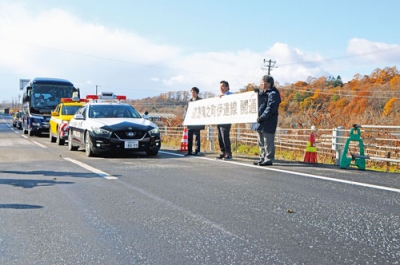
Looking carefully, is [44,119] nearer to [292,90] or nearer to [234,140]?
[234,140]

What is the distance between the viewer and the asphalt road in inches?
132

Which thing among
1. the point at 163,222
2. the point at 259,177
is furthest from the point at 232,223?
the point at 259,177

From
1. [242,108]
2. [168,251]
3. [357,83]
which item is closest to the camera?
[168,251]

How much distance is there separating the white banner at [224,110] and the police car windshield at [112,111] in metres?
1.67

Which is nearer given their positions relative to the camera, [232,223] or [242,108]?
[232,223]

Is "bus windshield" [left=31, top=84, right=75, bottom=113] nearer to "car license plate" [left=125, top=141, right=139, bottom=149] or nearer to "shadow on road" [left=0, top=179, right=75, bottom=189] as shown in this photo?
"car license plate" [left=125, top=141, right=139, bottom=149]

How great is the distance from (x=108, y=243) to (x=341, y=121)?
20.4 metres

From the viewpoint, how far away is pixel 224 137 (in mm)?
10875

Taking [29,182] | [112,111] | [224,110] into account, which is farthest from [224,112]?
[29,182]

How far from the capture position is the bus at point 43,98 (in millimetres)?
25734

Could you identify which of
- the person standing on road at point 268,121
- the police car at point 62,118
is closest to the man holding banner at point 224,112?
the person standing on road at point 268,121

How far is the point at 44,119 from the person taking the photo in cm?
2575

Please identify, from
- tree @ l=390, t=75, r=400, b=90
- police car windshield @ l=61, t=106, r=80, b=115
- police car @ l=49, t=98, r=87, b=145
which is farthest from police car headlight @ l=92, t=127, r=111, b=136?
tree @ l=390, t=75, r=400, b=90

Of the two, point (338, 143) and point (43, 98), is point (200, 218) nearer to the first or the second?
point (338, 143)
